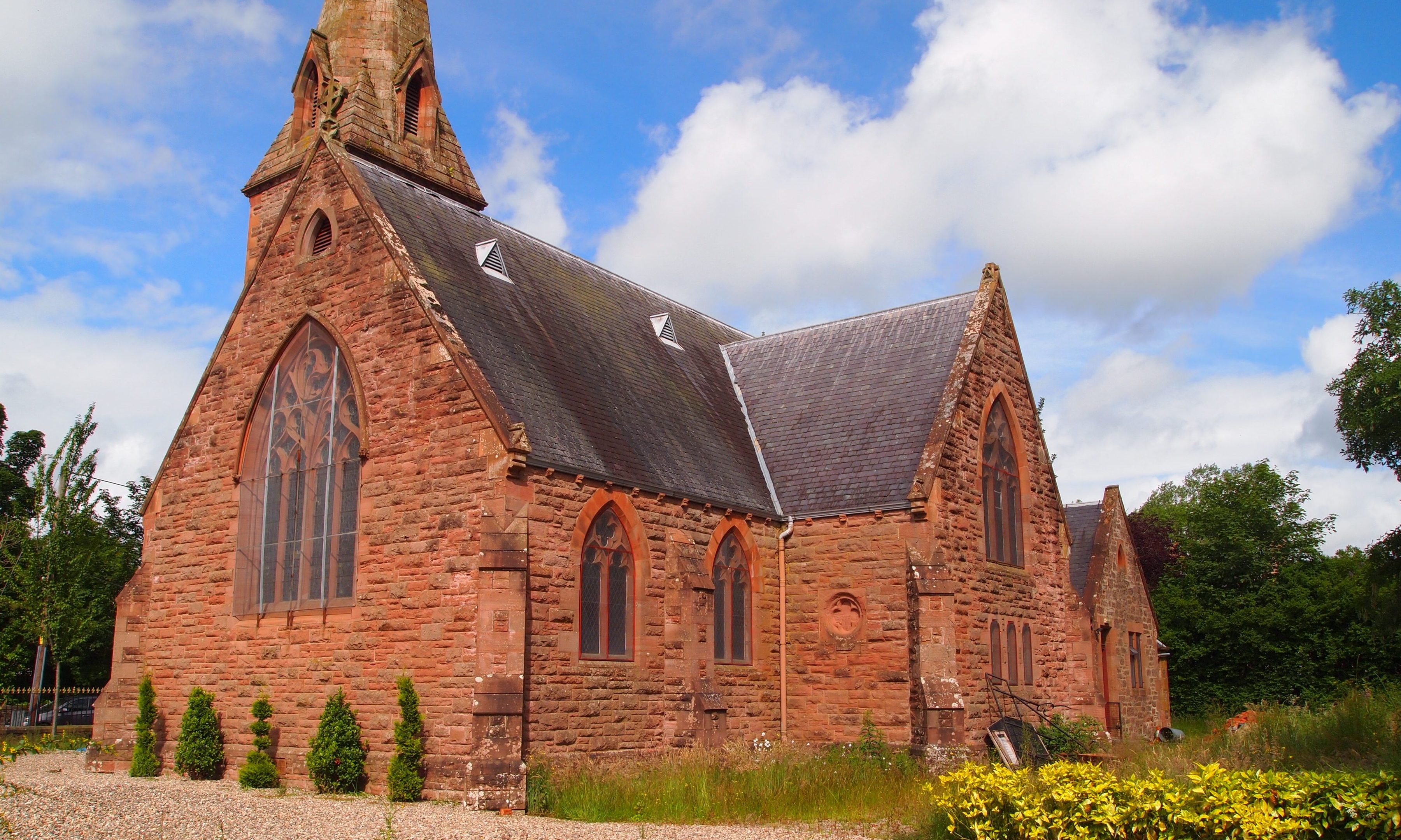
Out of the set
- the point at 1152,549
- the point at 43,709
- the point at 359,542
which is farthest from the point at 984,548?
the point at 43,709

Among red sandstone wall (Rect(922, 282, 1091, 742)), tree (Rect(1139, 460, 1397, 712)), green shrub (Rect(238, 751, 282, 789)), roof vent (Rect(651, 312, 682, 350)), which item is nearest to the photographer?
green shrub (Rect(238, 751, 282, 789))

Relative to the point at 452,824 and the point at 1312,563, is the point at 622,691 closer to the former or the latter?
the point at 452,824

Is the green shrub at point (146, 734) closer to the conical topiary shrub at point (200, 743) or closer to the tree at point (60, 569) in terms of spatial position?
the conical topiary shrub at point (200, 743)

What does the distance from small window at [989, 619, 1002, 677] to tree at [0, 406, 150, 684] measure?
20.9 m

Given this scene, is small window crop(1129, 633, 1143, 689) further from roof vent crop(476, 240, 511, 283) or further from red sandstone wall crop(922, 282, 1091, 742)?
roof vent crop(476, 240, 511, 283)

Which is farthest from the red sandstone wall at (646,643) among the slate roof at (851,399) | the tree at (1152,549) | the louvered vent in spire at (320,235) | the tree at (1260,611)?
the tree at (1152,549)

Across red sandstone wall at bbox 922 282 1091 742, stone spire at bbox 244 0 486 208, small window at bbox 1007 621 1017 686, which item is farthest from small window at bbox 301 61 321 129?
small window at bbox 1007 621 1017 686

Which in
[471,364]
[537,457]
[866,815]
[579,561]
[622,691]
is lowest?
[866,815]

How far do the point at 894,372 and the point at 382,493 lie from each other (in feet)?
36.1

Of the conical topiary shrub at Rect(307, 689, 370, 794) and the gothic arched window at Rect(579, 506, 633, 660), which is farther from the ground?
the gothic arched window at Rect(579, 506, 633, 660)

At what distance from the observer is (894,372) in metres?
23.8

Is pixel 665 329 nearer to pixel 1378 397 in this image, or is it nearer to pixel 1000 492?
pixel 1000 492

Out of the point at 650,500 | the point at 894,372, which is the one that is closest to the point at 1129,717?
the point at 894,372

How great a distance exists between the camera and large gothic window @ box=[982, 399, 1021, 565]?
22469 mm
